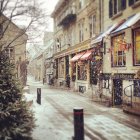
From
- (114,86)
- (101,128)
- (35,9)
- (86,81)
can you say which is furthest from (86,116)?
(86,81)

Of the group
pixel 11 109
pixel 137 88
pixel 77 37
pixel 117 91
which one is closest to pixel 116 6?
pixel 117 91

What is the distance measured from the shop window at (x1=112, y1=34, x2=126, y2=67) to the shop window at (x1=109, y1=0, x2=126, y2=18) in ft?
5.21

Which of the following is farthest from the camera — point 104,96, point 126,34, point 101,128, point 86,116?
point 104,96

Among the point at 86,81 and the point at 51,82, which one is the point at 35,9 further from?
the point at 51,82

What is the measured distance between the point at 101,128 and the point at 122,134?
111cm

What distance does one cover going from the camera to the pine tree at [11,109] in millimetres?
6989

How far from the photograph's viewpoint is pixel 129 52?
16.2 metres

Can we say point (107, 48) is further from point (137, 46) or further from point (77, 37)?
point (77, 37)

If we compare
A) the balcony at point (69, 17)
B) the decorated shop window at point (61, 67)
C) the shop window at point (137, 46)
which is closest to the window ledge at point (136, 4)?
the shop window at point (137, 46)

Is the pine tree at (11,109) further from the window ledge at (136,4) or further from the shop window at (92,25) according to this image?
the shop window at (92,25)

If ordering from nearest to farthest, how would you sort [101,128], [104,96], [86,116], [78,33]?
1. [101,128]
2. [86,116]
3. [104,96]
4. [78,33]

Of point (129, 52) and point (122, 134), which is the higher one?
point (129, 52)

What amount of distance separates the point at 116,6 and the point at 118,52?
9.63 feet

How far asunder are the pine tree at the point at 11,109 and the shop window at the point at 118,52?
9.99 m
